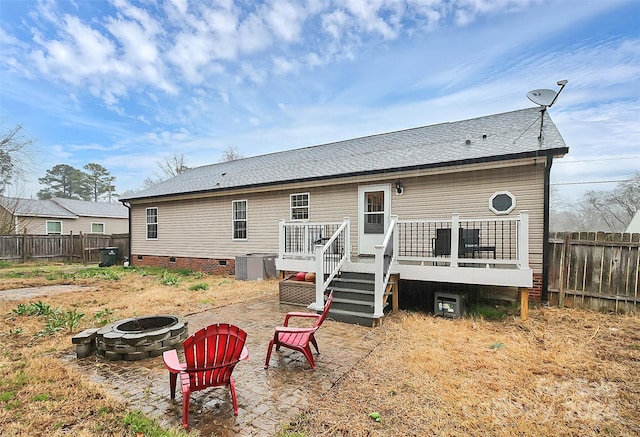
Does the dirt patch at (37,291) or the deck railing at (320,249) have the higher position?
the deck railing at (320,249)

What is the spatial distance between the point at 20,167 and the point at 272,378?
21.1m

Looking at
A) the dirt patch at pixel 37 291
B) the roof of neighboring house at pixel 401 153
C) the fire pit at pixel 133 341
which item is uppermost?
the roof of neighboring house at pixel 401 153

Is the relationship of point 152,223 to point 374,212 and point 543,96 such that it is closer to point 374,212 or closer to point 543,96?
point 374,212

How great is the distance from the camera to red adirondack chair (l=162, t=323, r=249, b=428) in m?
Answer: 2.71

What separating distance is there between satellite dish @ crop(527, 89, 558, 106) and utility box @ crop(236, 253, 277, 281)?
337 inches

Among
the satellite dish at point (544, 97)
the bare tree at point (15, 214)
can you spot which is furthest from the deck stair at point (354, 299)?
the bare tree at point (15, 214)

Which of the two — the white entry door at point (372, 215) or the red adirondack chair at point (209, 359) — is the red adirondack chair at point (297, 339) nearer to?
the red adirondack chair at point (209, 359)

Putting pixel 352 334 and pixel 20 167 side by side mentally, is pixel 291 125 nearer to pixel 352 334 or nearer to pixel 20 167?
pixel 20 167

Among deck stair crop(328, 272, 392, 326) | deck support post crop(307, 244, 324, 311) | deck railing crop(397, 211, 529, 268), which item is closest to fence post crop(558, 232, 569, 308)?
deck railing crop(397, 211, 529, 268)

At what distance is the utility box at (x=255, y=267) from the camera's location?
10.6 m

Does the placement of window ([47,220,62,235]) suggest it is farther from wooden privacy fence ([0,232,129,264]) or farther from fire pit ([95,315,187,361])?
fire pit ([95,315,187,361])

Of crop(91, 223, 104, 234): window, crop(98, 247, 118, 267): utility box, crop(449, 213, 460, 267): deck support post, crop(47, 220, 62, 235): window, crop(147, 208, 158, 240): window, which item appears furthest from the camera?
crop(91, 223, 104, 234): window

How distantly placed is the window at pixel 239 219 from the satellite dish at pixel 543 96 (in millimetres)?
9329

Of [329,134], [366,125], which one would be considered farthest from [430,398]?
[329,134]
